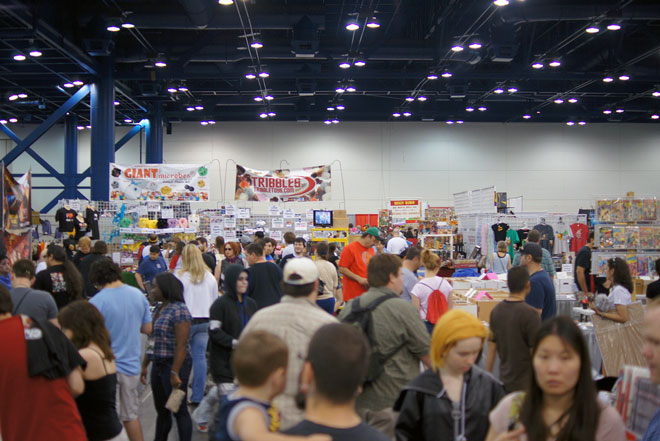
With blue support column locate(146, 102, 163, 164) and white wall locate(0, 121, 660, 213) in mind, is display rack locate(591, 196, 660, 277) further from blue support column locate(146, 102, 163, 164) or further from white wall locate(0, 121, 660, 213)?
white wall locate(0, 121, 660, 213)

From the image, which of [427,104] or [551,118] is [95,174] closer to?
[427,104]

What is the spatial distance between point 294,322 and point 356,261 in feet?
14.5

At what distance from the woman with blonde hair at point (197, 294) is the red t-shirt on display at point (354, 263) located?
69.3 inches

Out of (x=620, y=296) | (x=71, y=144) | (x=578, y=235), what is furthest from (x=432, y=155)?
(x=620, y=296)

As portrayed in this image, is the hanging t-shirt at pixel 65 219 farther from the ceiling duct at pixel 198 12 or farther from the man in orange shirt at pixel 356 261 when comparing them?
the man in orange shirt at pixel 356 261

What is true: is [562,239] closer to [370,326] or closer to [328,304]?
[328,304]

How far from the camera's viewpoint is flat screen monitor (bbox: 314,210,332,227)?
1445 centimetres

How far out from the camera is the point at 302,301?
3.12 m

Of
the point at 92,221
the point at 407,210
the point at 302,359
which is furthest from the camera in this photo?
the point at 407,210

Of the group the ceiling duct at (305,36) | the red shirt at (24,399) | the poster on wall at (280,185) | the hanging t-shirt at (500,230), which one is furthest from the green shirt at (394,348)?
the hanging t-shirt at (500,230)

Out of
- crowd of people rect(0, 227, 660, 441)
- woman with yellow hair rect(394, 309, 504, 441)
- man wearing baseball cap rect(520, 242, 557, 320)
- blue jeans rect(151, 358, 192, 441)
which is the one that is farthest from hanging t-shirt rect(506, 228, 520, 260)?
woman with yellow hair rect(394, 309, 504, 441)

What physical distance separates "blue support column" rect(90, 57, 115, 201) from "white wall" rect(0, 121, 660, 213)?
10.9 meters

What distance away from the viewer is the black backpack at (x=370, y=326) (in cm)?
346

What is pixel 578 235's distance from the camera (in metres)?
19.8
